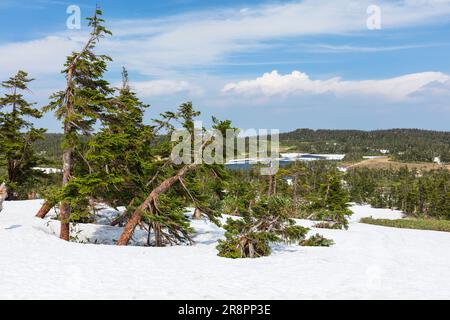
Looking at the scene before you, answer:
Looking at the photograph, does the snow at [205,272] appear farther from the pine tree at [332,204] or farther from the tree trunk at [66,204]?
the pine tree at [332,204]

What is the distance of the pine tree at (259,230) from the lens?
15.8 m

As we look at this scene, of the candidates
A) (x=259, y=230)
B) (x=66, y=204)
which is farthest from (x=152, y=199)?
(x=259, y=230)

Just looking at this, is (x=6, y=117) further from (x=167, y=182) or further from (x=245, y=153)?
(x=245, y=153)

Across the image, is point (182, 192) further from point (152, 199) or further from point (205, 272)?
point (205, 272)

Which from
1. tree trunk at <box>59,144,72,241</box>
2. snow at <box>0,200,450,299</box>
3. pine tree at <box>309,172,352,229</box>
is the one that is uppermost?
tree trunk at <box>59,144,72,241</box>

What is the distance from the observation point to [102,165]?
62.6 ft

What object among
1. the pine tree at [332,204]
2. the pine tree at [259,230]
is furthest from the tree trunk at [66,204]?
the pine tree at [332,204]

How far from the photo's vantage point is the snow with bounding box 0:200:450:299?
10.2 m

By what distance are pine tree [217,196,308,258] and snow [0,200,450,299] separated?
0.68 meters

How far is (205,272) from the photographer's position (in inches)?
501

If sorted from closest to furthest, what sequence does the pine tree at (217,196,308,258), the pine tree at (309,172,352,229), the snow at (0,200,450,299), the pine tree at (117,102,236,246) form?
the snow at (0,200,450,299), the pine tree at (217,196,308,258), the pine tree at (117,102,236,246), the pine tree at (309,172,352,229)

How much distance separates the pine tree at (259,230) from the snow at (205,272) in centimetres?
68

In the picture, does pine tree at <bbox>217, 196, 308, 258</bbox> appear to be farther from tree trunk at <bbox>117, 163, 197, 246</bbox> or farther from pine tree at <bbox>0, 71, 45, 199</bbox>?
pine tree at <bbox>0, 71, 45, 199</bbox>

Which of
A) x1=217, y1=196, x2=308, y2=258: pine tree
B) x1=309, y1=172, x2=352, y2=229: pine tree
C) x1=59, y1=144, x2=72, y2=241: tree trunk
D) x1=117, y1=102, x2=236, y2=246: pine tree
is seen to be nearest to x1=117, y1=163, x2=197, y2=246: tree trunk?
x1=117, y1=102, x2=236, y2=246: pine tree
